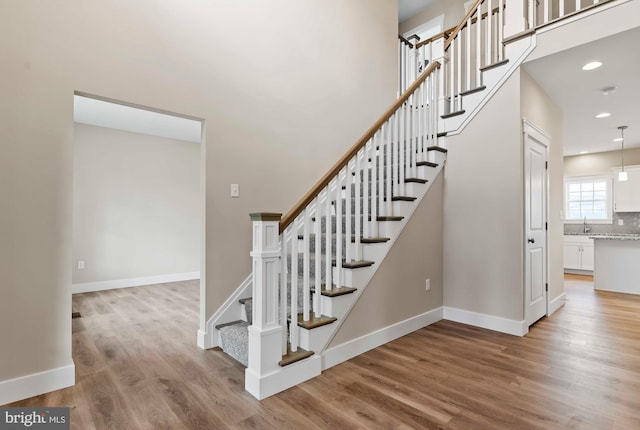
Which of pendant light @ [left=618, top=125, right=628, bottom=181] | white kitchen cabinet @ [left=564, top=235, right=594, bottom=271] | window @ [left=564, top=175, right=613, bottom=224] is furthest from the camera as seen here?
window @ [left=564, top=175, right=613, bottom=224]

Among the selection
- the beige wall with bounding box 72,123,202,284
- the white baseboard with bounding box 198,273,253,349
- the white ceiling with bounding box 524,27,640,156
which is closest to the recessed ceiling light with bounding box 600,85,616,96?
the white ceiling with bounding box 524,27,640,156

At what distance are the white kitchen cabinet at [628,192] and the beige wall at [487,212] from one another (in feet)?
16.8

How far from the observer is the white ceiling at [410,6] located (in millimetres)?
6113

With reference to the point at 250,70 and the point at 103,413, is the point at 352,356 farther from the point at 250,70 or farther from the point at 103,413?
the point at 250,70

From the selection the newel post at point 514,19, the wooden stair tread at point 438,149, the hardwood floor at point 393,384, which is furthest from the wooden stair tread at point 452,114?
the hardwood floor at point 393,384

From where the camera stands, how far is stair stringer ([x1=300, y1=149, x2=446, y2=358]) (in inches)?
92.4

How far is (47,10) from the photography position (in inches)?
84.1

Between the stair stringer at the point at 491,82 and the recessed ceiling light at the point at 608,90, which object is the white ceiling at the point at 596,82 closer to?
the recessed ceiling light at the point at 608,90

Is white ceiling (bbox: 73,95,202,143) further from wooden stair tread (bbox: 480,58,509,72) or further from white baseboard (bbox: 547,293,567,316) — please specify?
white baseboard (bbox: 547,293,567,316)

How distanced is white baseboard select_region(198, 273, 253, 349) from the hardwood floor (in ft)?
0.34

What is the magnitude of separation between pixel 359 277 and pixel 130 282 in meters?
4.64

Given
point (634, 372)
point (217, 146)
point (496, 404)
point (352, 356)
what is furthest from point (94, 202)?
point (634, 372)

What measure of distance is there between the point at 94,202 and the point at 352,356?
193 inches

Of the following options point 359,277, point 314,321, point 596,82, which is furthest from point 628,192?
point 314,321
